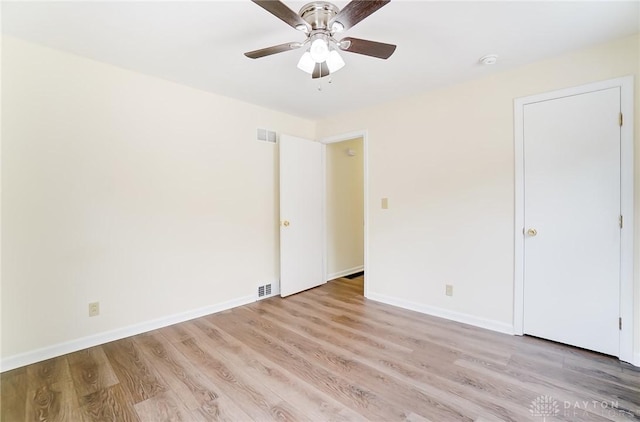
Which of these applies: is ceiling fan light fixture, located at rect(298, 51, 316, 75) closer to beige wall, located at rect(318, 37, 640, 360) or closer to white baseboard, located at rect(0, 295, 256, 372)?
beige wall, located at rect(318, 37, 640, 360)

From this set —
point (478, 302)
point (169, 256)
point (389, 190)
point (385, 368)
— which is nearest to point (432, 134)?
point (389, 190)

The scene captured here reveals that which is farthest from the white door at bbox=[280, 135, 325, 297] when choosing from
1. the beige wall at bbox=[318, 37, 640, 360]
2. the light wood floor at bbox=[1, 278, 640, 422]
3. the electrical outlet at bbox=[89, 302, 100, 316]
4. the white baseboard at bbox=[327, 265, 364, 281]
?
the electrical outlet at bbox=[89, 302, 100, 316]

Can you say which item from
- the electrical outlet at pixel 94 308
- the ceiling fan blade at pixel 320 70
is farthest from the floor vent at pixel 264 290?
the ceiling fan blade at pixel 320 70

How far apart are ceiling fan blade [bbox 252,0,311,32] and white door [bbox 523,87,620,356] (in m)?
2.15

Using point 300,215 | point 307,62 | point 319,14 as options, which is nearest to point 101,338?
point 300,215

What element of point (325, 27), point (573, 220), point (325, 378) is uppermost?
point (325, 27)

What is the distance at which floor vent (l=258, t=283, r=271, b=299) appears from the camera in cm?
360

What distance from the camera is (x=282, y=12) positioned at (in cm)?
144

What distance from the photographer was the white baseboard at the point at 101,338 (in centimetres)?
211

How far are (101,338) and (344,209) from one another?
11.2 feet

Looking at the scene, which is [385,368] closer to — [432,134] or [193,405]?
[193,405]

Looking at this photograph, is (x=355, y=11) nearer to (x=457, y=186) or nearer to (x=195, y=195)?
(x=457, y=186)

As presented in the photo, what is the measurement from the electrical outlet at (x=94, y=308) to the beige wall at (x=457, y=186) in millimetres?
2812

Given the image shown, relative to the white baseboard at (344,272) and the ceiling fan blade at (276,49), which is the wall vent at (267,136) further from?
the white baseboard at (344,272)
